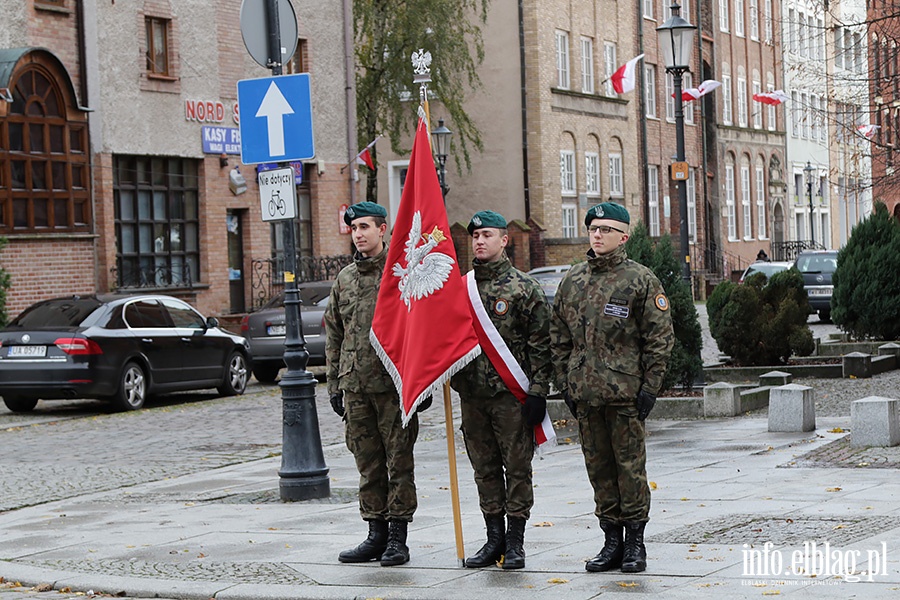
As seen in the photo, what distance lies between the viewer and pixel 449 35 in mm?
40469

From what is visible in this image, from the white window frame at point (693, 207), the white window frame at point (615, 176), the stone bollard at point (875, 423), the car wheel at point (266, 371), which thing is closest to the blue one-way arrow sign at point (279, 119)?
the stone bollard at point (875, 423)

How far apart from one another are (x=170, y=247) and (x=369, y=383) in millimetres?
23357

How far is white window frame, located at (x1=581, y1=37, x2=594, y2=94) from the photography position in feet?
162

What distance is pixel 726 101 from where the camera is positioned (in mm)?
62000

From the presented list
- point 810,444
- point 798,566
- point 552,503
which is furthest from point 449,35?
point 798,566

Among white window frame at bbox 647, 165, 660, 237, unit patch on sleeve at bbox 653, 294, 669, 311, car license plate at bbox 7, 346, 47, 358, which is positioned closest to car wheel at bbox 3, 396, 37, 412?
car license plate at bbox 7, 346, 47, 358

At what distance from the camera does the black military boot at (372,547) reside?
27.9ft

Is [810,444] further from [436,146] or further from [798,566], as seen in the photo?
[436,146]

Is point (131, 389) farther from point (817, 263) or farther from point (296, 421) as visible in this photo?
point (817, 263)

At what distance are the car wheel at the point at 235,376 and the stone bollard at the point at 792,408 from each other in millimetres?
10033

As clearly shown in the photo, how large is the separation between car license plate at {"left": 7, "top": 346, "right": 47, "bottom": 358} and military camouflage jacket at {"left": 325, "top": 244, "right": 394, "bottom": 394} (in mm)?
11513

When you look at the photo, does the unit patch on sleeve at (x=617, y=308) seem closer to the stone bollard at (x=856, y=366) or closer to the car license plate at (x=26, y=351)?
the car license plate at (x=26, y=351)

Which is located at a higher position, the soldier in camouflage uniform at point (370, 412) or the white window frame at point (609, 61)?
the white window frame at point (609, 61)

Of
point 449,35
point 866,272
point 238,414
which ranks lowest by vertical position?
point 238,414
